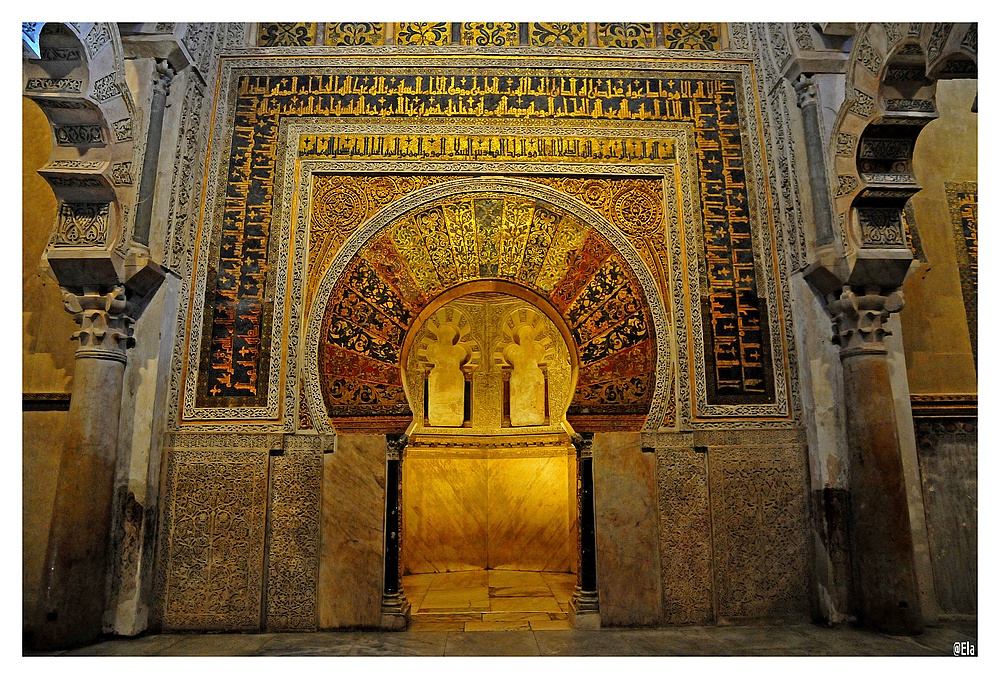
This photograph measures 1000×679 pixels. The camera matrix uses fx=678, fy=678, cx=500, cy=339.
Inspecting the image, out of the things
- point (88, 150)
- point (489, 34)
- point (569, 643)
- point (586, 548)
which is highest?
point (489, 34)

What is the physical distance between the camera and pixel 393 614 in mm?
4348

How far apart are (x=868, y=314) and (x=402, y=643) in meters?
3.61

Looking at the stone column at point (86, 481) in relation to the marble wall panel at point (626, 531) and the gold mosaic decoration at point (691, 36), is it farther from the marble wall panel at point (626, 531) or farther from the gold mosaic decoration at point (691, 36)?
the gold mosaic decoration at point (691, 36)

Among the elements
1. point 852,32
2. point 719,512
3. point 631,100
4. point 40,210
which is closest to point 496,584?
point 719,512

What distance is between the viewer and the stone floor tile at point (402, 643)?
3.86 metres

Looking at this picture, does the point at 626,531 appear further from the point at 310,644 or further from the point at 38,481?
the point at 38,481

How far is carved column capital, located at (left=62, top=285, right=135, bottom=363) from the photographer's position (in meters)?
4.20

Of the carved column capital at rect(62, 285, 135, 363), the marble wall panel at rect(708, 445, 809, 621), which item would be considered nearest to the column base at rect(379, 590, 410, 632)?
the marble wall panel at rect(708, 445, 809, 621)

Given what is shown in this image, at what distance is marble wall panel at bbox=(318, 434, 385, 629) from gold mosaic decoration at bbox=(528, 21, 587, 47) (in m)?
3.34

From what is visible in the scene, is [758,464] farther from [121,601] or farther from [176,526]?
[121,601]

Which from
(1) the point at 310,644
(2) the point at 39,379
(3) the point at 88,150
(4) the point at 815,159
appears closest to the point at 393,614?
(1) the point at 310,644

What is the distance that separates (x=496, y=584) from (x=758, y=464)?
2.81 meters

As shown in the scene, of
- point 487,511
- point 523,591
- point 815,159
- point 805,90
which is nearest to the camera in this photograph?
point 815,159

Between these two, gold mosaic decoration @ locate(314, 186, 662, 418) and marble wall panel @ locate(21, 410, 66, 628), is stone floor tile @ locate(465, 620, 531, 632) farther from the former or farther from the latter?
marble wall panel @ locate(21, 410, 66, 628)
